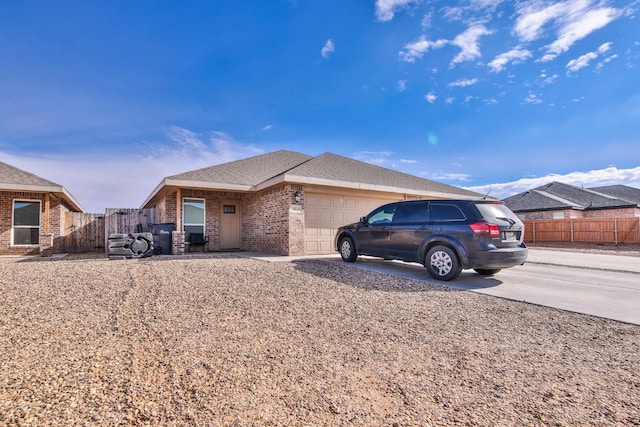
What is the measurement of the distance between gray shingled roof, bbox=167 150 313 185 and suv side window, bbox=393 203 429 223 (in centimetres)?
548

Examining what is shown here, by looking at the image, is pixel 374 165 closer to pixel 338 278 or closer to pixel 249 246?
pixel 249 246

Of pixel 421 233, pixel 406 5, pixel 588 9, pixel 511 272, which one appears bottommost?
pixel 511 272

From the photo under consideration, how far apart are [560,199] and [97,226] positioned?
30.8 m

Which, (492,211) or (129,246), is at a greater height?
(492,211)

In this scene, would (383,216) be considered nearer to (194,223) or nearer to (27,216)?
(194,223)

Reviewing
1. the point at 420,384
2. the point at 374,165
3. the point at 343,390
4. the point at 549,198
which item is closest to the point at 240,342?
the point at 343,390

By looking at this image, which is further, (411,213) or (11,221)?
(11,221)

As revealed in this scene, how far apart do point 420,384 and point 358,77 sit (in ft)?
35.6

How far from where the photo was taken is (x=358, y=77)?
11.2m

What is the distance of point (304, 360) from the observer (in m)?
2.65

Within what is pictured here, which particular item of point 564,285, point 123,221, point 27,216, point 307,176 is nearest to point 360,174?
point 307,176

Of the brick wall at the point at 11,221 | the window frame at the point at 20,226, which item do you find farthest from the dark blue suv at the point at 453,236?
the window frame at the point at 20,226

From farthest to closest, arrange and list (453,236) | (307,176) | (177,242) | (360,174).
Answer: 1. (360,174)
2. (177,242)
3. (307,176)
4. (453,236)

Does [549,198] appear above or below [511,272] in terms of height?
above
